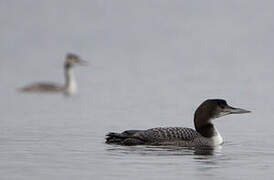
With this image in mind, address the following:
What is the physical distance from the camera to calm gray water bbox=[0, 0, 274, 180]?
41.2ft

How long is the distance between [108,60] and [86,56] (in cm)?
435

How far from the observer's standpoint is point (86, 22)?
75.2 meters

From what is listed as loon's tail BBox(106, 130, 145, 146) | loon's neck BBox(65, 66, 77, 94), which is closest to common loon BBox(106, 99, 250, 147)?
loon's tail BBox(106, 130, 145, 146)

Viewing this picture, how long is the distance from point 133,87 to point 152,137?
47.3 ft

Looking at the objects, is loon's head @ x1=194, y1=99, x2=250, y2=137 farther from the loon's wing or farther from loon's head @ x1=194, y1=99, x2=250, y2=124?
the loon's wing

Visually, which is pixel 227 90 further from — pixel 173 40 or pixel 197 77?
pixel 173 40

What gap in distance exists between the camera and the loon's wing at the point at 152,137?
561 inches

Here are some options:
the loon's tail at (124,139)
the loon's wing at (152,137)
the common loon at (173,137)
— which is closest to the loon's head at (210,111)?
the common loon at (173,137)

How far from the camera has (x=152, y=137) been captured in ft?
47.0

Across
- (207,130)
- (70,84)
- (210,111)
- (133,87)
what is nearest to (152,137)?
(207,130)

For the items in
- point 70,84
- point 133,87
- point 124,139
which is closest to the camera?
point 124,139

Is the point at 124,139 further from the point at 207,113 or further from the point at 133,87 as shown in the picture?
the point at 133,87

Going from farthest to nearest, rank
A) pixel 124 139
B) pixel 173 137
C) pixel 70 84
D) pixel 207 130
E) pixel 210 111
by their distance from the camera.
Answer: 1. pixel 70 84
2. pixel 210 111
3. pixel 207 130
4. pixel 173 137
5. pixel 124 139

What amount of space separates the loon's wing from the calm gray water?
19 centimetres
